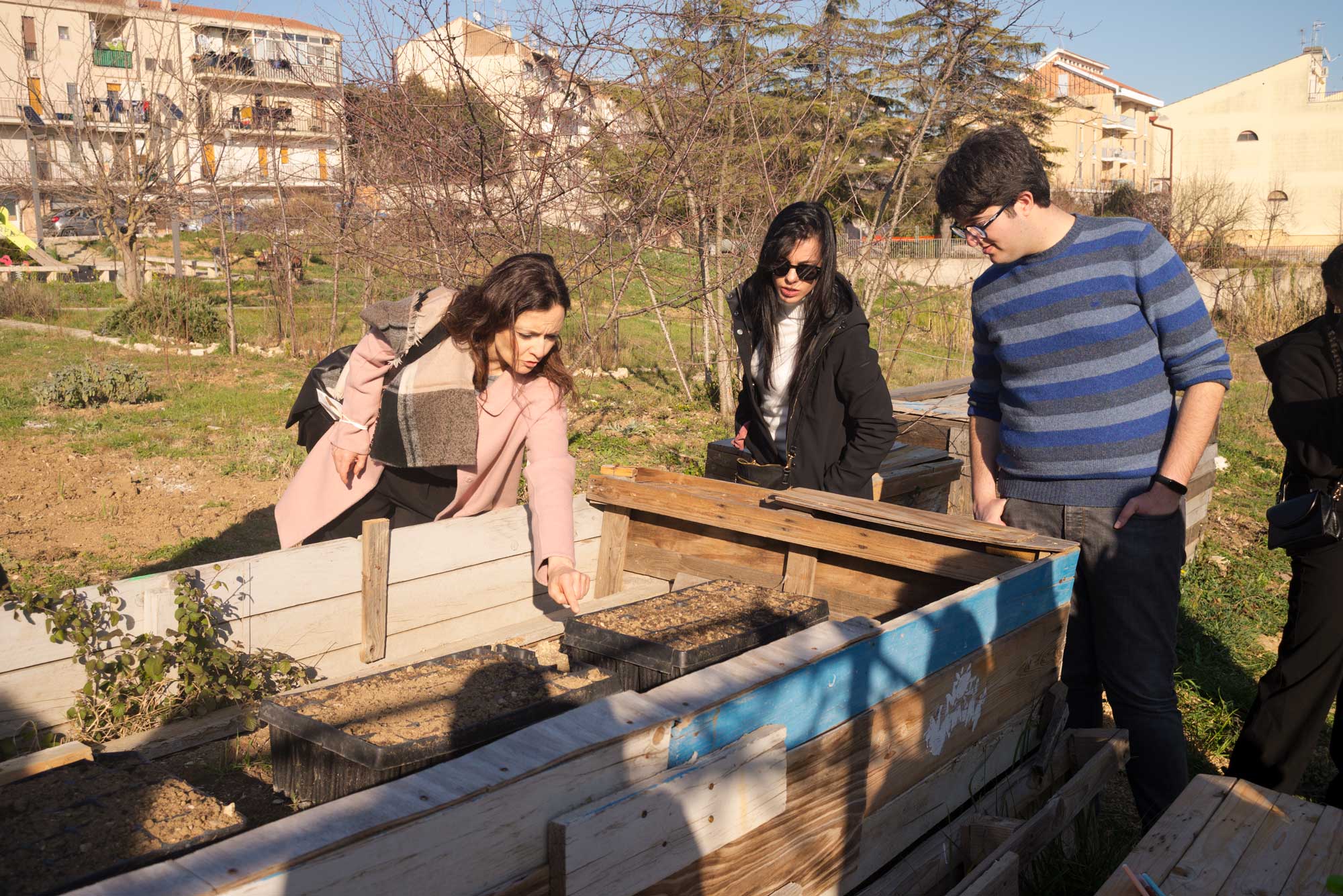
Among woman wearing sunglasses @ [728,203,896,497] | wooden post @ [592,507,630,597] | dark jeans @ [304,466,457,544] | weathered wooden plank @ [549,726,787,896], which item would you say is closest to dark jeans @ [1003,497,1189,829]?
woman wearing sunglasses @ [728,203,896,497]

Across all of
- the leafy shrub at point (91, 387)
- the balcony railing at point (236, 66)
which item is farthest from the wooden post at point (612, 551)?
the leafy shrub at point (91, 387)

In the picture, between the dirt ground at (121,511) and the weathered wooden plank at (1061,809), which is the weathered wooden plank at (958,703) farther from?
the dirt ground at (121,511)

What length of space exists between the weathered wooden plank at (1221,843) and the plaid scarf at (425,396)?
2.07 meters

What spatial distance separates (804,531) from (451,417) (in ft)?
3.66

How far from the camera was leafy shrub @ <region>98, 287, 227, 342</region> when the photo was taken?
44.0 ft

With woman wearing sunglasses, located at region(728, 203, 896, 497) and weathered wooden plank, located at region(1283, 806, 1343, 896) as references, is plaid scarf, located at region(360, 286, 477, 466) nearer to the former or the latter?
woman wearing sunglasses, located at region(728, 203, 896, 497)

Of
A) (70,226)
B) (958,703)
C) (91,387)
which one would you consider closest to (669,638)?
(958,703)

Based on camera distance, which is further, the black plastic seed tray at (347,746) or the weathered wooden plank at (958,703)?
the weathered wooden plank at (958,703)

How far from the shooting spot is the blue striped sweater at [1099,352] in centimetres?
262

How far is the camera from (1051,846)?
2814mm

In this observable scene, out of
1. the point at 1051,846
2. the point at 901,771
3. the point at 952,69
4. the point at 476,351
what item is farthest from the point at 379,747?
the point at 952,69

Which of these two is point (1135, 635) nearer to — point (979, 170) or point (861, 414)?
point (861, 414)

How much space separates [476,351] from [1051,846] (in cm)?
212

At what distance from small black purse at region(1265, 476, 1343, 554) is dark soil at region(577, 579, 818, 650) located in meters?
1.34
